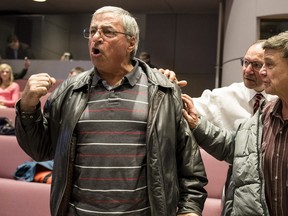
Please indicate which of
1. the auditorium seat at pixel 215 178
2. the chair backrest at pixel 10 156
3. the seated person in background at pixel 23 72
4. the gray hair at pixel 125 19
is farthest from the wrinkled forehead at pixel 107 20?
the seated person in background at pixel 23 72

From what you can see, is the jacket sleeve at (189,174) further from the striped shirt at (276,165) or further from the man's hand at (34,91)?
the man's hand at (34,91)

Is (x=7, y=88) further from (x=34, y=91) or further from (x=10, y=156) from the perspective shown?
(x=34, y=91)

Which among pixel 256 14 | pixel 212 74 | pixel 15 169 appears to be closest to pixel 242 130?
pixel 15 169

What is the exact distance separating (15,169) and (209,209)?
0.73 meters

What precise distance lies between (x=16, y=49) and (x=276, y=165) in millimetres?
3408

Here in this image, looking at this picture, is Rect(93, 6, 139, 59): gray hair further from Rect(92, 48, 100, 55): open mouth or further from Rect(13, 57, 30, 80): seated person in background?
Rect(13, 57, 30, 80): seated person in background

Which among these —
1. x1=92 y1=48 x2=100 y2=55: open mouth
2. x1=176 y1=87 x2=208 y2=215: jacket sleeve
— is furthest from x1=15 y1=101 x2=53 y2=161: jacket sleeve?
x1=176 y1=87 x2=208 y2=215: jacket sleeve

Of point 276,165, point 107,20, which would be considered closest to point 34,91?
point 107,20

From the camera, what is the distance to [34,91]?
68 centimetres

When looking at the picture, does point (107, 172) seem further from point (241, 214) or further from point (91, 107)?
point (241, 214)

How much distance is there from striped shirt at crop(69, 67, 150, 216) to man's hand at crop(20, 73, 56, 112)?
79 mm

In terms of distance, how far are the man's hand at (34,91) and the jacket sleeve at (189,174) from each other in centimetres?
23

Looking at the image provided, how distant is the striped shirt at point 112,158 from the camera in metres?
0.69

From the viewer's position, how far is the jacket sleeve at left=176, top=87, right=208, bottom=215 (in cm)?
73
